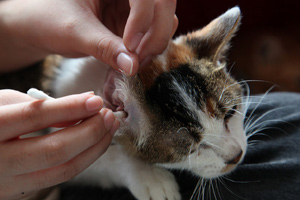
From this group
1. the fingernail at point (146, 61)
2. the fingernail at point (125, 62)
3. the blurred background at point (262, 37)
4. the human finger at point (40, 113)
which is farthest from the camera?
the blurred background at point (262, 37)

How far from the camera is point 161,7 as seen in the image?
651 mm

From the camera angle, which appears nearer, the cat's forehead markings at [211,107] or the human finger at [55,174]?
the human finger at [55,174]

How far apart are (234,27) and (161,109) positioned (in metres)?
0.31

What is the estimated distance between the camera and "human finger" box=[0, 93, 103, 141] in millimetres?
489

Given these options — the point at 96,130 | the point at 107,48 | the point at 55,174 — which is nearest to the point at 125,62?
the point at 107,48

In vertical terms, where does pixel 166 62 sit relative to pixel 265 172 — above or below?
above

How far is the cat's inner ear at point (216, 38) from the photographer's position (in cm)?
77

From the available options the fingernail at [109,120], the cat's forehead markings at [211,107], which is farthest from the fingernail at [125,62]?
the cat's forehead markings at [211,107]

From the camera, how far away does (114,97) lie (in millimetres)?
686

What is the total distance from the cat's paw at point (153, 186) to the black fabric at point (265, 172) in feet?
0.10

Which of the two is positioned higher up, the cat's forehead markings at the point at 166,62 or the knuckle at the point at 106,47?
the knuckle at the point at 106,47

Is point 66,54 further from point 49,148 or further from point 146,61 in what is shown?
point 49,148

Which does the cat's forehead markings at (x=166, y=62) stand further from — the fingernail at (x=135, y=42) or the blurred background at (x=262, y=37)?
the blurred background at (x=262, y=37)

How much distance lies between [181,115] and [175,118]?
0.02 meters
